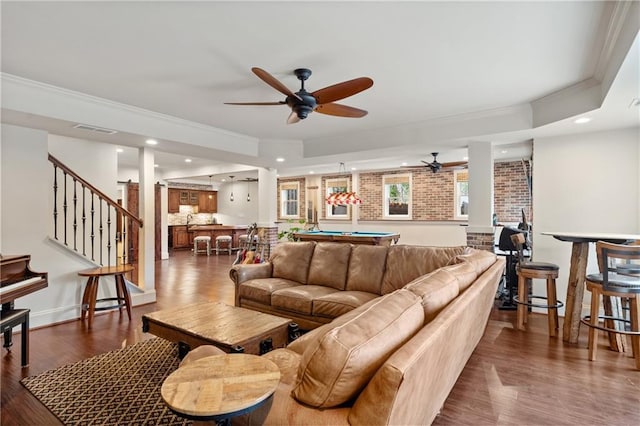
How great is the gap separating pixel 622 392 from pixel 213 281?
5797 millimetres

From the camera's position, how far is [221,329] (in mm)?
2602

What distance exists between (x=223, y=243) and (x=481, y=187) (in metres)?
8.45

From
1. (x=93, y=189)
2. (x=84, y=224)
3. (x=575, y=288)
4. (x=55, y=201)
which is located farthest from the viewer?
(x=84, y=224)

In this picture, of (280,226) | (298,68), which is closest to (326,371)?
(298,68)

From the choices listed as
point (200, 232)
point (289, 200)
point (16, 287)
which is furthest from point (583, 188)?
point (200, 232)

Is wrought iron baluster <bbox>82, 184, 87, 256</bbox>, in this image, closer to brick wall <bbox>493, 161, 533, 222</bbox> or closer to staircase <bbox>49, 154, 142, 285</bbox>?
staircase <bbox>49, 154, 142, 285</bbox>

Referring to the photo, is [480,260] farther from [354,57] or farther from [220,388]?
[220,388]

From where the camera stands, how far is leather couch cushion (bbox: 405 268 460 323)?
172 cm

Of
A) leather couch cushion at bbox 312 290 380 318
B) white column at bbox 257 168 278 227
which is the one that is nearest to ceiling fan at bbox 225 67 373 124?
leather couch cushion at bbox 312 290 380 318

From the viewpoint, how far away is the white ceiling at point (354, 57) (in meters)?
2.22

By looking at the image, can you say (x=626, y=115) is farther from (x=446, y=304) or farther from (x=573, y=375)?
(x=446, y=304)

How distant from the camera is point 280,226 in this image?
38.7 ft

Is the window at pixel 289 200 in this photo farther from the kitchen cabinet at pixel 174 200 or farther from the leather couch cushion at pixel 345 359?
the leather couch cushion at pixel 345 359

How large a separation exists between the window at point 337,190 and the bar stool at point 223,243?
3.28 metres
